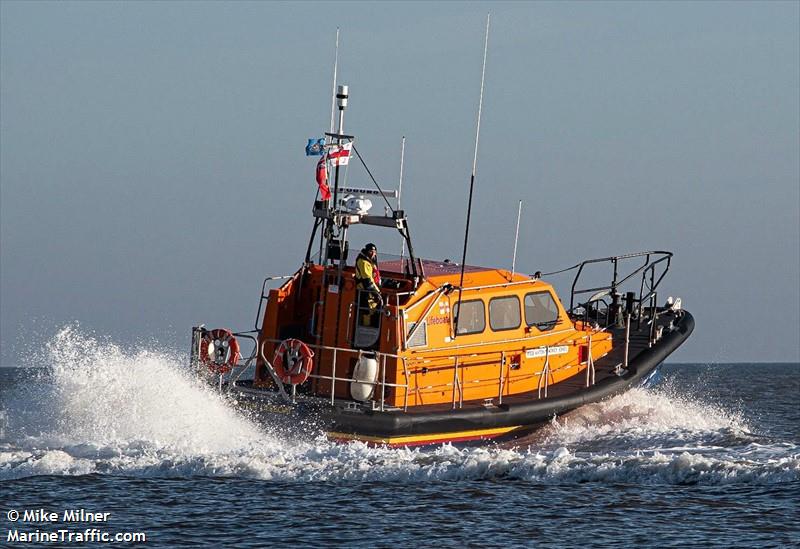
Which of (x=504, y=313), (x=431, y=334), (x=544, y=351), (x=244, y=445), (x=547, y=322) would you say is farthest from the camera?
(x=547, y=322)

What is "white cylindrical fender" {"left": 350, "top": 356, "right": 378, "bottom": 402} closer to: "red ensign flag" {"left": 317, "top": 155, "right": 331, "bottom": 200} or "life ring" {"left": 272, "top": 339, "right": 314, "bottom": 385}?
"life ring" {"left": 272, "top": 339, "right": 314, "bottom": 385}

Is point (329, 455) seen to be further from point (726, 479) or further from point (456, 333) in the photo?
point (726, 479)

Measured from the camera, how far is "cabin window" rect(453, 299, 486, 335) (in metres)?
15.5

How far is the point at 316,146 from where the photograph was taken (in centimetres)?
1552

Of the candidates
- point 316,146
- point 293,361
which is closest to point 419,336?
point 293,361

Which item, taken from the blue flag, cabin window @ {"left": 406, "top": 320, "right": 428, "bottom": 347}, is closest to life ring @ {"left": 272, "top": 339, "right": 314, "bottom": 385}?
cabin window @ {"left": 406, "top": 320, "right": 428, "bottom": 347}

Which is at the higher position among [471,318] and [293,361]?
[471,318]

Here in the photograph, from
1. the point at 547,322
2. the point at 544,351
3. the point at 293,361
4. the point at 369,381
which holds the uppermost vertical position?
the point at 547,322

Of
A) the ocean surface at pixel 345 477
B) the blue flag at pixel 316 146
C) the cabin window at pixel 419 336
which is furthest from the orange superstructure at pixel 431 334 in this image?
the blue flag at pixel 316 146

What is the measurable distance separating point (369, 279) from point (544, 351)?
8.39 ft

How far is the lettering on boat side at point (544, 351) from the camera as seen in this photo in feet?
52.7

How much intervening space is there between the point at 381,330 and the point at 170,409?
2.47 m

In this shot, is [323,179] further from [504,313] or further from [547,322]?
[547,322]

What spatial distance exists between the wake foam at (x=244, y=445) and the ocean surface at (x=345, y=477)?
0.06 ft
